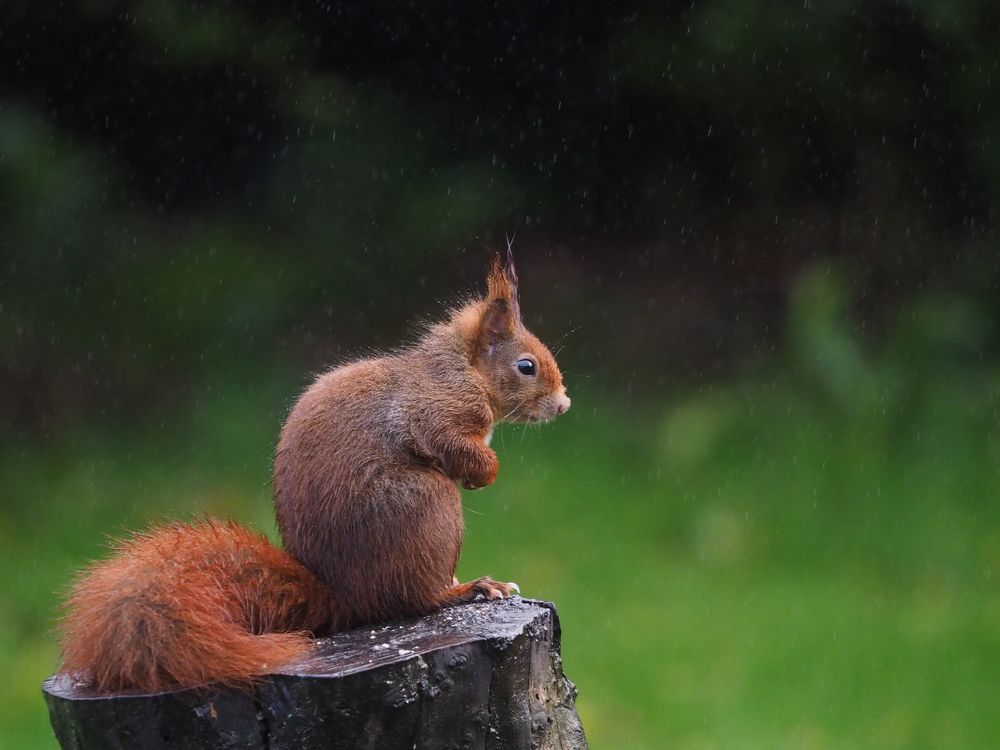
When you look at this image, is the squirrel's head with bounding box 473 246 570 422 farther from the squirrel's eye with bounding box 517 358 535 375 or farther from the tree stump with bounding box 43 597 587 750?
the tree stump with bounding box 43 597 587 750

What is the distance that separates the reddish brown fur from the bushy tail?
7 cm

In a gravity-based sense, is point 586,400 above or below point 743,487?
above

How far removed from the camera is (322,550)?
2.34 meters

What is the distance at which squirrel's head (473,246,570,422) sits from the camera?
2.65 meters

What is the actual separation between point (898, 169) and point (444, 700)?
5.69 m

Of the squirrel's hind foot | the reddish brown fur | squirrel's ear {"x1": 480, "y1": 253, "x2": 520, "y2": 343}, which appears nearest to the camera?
the reddish brown fur

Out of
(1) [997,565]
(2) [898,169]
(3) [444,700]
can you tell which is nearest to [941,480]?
(1) [997,565]

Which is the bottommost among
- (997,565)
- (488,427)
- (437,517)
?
(437,517)

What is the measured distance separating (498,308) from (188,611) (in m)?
0.88

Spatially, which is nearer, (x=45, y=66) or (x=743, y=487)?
(x=743, y=487)

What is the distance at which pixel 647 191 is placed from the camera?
7328 millimetres

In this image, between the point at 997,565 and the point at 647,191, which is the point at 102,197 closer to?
the point at 647,191

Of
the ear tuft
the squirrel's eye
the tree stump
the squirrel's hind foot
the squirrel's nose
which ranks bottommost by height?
the tree stump

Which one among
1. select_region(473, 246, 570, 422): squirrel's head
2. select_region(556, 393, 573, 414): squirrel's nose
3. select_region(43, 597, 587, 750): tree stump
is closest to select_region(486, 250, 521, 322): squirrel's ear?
select_region(473, 246, 570, 422): squirrel's head
